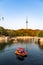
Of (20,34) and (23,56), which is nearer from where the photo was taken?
(23,56)

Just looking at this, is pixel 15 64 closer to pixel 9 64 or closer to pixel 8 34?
pixel 9 64

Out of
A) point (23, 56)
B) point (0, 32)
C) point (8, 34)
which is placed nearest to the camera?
point (23, 56)

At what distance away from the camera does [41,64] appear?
44500mm

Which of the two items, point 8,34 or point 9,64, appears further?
point 8,34

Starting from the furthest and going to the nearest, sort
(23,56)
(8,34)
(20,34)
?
1. (20,34)
2. (8,34)
3. (23,56)

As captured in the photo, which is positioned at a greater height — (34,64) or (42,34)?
(42,34)

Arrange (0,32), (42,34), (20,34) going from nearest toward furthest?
(42,34)
(0,32)
(20,34)

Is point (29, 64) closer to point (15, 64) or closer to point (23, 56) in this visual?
point (15, 64)

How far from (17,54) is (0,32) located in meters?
95.4

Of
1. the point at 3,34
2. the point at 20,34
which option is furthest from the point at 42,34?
the point at 20,34

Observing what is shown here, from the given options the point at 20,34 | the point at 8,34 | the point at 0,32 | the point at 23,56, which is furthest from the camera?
the point at 20,34

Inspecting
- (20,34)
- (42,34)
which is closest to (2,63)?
(42,34)

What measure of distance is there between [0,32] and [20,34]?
119ft

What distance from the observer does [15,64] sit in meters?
44.9
